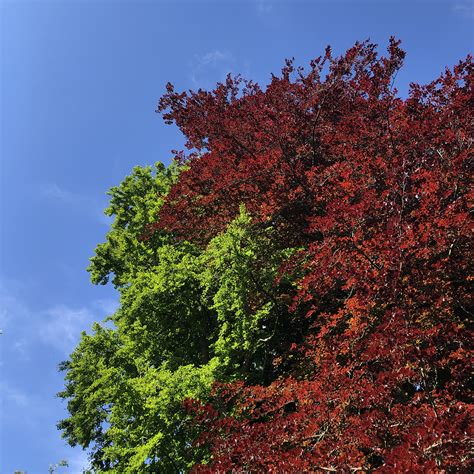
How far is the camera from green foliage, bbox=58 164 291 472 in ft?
25.0

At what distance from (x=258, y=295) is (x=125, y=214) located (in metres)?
10.3

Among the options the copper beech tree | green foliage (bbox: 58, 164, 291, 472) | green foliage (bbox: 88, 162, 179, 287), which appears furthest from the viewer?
green foliage (bbox: 88, 162, 179, 287)

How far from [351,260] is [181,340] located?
5446 millimetres

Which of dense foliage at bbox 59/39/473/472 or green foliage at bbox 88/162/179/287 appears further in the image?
green foliage at bbox 88/162/179/287

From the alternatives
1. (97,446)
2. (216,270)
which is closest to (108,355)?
(216,270)

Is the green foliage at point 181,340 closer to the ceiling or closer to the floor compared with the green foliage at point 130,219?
closer to the floor

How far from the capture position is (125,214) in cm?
1717

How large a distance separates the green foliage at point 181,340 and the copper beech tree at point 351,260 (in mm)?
353

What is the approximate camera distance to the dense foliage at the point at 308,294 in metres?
5.03

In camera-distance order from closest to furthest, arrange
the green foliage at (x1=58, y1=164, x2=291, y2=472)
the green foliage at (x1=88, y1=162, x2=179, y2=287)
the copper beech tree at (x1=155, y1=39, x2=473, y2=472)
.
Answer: the copper beech tree at (x1=155, y1=39, x2=473, y2=472)
the green foliage at (x1=58, y1=164, x2=291, y2=472)
the green foliage at (x1=88, y1=162, x2=179, y2=287)

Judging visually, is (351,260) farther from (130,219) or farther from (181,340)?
(130,219)

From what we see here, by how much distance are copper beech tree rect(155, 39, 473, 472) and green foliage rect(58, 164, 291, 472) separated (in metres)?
0.35

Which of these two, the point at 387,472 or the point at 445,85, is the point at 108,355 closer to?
the point at 387,472

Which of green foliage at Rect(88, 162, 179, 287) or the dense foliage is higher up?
green foliage at Rect(88, 162, 179, 287)
